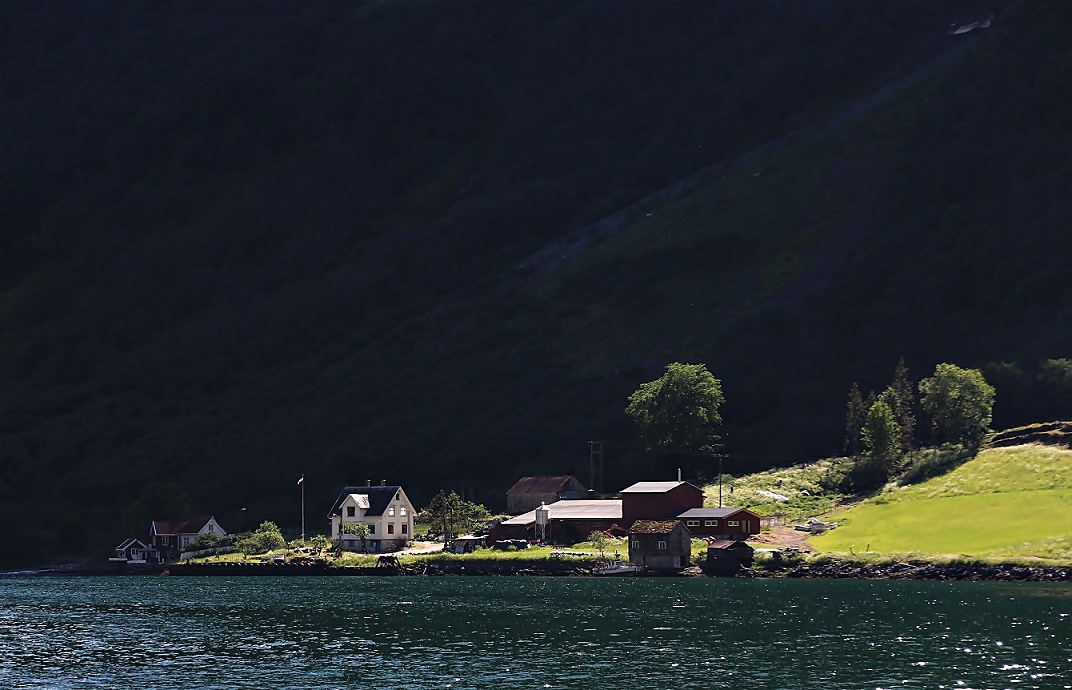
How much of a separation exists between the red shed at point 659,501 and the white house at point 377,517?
26.4 meters

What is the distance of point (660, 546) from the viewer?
12900 cm

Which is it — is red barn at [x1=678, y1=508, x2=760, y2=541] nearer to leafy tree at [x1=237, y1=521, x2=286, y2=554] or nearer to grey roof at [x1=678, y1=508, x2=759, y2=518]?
grey roof at [x1=678, y1=508, x2=759, y2=518]

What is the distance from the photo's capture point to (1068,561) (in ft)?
372

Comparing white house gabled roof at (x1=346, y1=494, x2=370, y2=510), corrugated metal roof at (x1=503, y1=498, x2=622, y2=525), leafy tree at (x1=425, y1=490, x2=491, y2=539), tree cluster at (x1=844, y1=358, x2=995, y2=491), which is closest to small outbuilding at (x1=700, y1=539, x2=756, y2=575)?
corrugated metal roof at (x1=503, y1=498, x2=622, y2=525)

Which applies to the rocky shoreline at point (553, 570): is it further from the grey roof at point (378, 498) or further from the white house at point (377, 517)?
the grey roof at point (378, 498)

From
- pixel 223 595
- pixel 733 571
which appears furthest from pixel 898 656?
pixel 223 595

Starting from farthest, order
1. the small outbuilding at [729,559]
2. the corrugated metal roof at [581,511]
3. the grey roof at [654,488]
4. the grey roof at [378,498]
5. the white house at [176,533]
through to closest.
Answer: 1. the white house at [176,533]
2. the grey roof at [378,498]
3. the corrugated metal roof at [581,511]
4. the grey roof at [654,488]
5. the small outbuilding at [729,559]

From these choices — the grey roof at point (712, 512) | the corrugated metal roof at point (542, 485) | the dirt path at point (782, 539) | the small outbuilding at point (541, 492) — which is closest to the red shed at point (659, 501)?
the grey roof at point (712, 512)

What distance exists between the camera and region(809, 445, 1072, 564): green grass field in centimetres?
12038

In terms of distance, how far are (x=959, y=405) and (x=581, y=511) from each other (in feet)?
145

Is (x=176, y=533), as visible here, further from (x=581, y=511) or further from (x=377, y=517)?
(x=581, y=511)

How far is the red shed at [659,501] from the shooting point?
147 m

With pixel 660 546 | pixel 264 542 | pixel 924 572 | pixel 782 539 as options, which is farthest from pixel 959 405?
pixel 264 542

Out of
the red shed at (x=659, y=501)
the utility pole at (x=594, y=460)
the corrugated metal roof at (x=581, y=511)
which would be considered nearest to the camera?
the red shed at (x=659, y=501)
